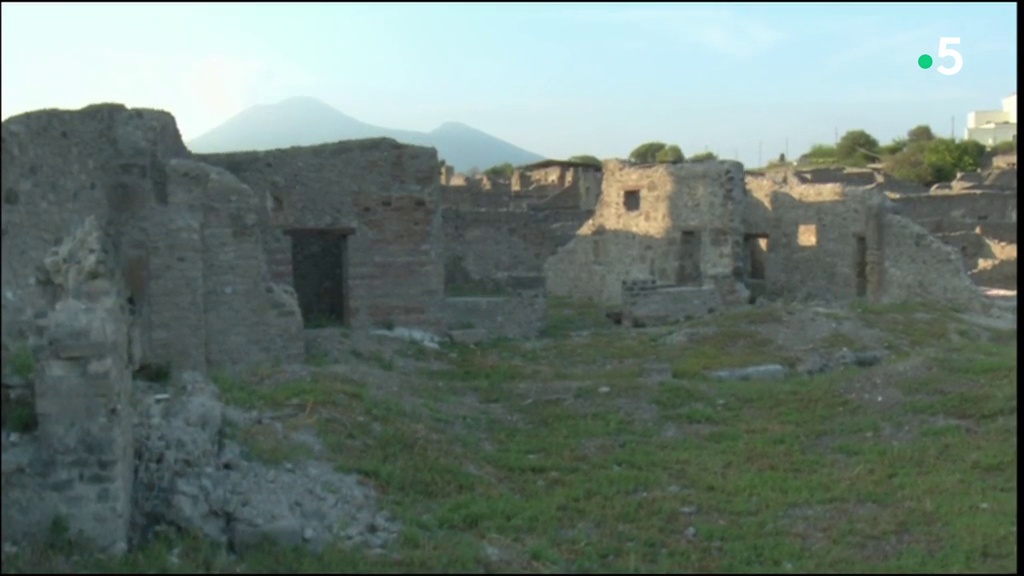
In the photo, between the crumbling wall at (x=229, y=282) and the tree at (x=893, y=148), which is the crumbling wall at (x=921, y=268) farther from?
the tree at (x=893, y=148)

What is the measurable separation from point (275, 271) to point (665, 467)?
8369mm

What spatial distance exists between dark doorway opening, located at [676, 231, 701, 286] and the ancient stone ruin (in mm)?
50

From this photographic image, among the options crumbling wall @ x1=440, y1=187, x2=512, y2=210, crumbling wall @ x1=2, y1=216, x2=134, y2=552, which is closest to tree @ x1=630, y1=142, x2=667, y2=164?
crumbling wall @ x1=440, y1=187, x2=512, y2=210

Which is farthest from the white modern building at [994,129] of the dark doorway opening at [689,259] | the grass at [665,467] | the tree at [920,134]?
the grass at [665,467]

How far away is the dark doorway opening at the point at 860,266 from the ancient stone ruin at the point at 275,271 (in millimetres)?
39

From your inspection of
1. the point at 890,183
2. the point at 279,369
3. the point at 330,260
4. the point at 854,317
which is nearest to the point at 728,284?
the point at 854,317

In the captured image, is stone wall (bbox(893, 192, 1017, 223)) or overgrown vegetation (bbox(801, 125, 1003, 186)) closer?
stone wall (bbox(893, 192, 1017, 223))

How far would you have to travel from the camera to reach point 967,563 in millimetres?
6793

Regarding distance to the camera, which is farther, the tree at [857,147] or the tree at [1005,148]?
the tree at [857,147]

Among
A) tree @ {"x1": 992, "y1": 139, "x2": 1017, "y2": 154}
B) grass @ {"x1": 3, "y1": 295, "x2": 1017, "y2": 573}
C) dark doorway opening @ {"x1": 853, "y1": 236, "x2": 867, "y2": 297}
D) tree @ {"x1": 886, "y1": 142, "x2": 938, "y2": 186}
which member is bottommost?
grass @ {"x1": 3, "y1": 295, "x2": 1017, "y2": 573}

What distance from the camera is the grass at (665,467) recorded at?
6.74 meters

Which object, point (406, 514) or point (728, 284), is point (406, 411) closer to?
point (406, 514)

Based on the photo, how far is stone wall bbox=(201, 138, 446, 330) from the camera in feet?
52.4

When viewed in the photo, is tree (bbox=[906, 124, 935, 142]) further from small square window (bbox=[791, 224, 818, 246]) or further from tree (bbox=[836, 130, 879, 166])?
small square window (bbox=[791, 224, 818, 246])
